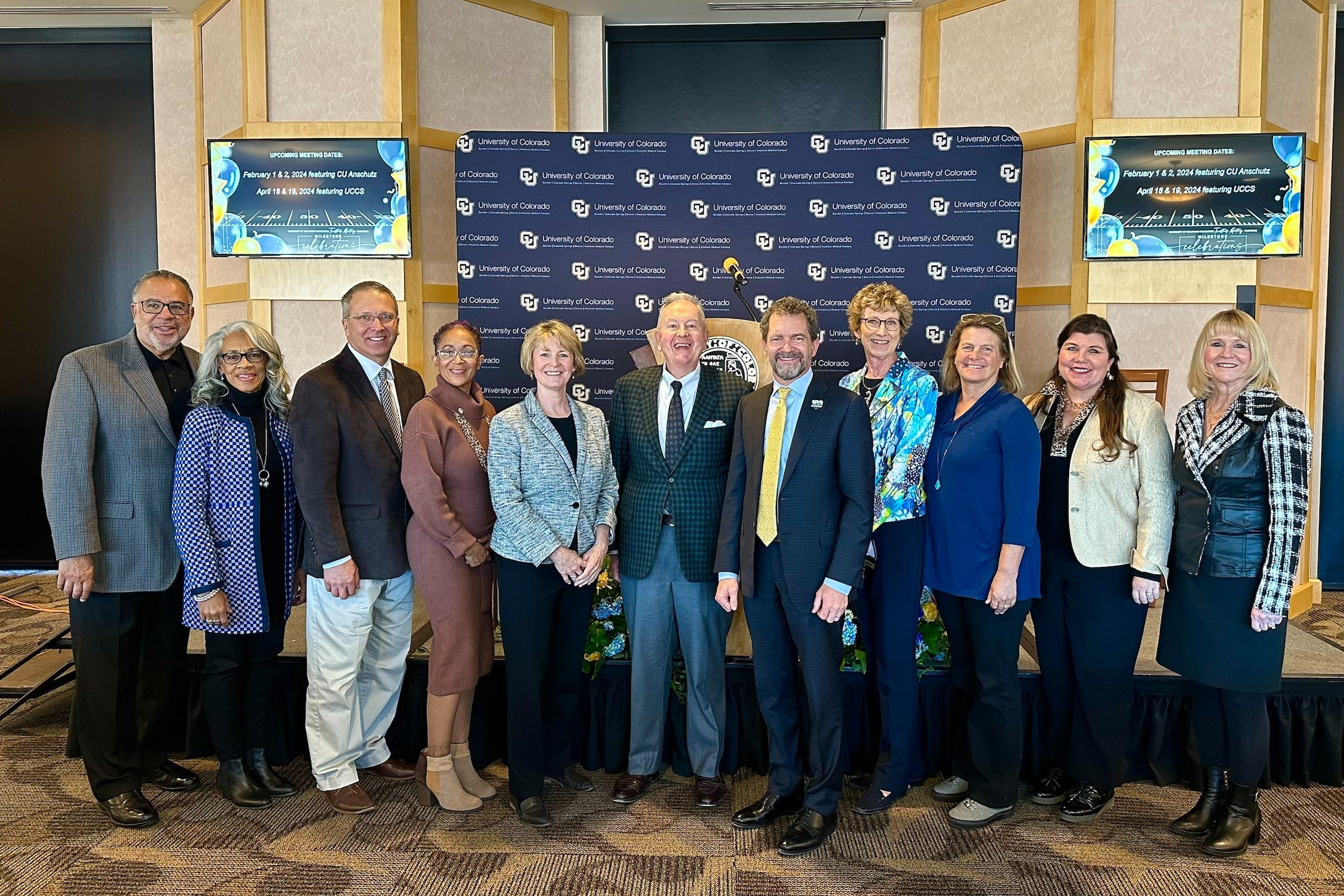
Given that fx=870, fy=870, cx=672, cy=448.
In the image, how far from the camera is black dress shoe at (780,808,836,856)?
105 inches

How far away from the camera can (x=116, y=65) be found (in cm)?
595

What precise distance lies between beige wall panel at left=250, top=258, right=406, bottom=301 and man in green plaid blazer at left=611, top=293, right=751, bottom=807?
9.50 ft

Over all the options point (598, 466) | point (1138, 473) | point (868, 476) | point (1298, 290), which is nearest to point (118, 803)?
point (598, 466)

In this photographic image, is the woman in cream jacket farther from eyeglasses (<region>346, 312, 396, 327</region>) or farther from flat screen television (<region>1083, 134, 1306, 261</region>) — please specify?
flat screen television (<region>1083, 134, 1306, 261</region>)

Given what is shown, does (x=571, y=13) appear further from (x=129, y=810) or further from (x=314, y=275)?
(x=129, y=810)

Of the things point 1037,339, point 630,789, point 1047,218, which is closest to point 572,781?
point 630,789

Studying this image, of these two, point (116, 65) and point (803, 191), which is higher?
point (116, 65)

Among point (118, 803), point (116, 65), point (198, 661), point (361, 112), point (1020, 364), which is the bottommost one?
point (118, 803)

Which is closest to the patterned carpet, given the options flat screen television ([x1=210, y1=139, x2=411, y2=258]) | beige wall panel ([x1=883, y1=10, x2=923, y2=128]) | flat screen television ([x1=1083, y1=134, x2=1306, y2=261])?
flat screen television ([x1=1083, y1=134, x2=1306, y2=261])

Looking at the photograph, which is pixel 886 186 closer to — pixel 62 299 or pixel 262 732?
pixel 262 732

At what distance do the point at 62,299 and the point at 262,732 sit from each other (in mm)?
4746

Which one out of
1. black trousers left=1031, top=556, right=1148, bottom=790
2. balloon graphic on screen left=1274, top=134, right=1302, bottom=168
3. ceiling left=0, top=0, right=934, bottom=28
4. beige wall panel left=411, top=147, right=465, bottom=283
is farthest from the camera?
ceiling left=0, top=0, right=934, bottom=28

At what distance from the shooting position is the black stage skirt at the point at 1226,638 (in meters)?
2.58

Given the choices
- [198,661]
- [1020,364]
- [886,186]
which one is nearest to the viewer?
[198,661]
